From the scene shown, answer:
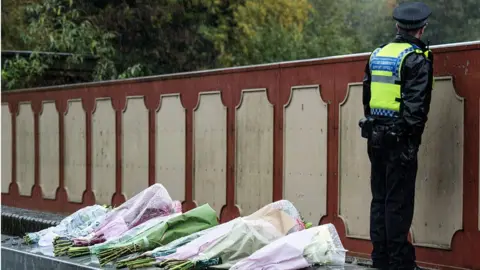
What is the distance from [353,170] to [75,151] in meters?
5.85

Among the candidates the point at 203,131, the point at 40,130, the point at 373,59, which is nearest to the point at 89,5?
the point at 40,130

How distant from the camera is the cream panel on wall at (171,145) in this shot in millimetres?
9680

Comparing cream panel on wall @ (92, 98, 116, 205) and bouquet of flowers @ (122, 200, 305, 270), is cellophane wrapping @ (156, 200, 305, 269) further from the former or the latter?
cream panel on wall @ (92, 98, 116, 205)

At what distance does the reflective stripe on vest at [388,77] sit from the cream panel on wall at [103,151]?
592 centimetres

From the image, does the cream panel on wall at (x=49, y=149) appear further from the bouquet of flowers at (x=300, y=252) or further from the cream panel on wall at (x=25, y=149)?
the bouquet of flowers at (x=300, y=252)

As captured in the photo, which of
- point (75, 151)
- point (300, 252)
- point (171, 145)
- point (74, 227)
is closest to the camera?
point (300, 252)

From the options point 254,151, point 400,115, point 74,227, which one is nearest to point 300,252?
point 400,115

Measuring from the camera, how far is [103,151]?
1126 centimetres

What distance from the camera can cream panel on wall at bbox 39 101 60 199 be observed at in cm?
1227

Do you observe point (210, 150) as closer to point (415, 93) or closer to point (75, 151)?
point (75, 151)

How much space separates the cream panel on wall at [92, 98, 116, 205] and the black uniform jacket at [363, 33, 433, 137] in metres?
6.18

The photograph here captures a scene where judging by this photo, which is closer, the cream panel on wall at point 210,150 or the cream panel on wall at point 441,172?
the cream panel on wall at point 441,172

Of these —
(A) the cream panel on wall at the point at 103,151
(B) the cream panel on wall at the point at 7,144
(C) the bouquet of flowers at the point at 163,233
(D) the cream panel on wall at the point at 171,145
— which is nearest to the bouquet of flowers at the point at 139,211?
(C) the bouquet of flowers at the point at 163,233

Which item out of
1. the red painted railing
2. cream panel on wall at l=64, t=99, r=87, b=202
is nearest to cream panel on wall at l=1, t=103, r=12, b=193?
the red painted railing
